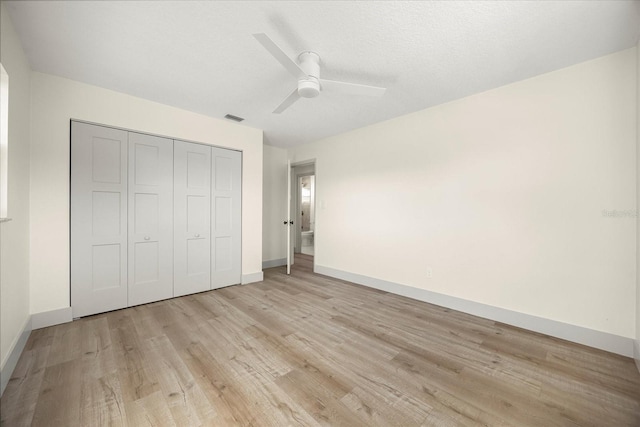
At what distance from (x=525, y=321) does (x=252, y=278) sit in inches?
138

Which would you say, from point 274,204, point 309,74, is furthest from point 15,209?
point 274,204

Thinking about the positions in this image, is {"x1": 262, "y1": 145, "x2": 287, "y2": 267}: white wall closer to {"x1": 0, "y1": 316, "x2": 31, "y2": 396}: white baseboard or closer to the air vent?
the air vent

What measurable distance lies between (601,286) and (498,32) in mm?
2274

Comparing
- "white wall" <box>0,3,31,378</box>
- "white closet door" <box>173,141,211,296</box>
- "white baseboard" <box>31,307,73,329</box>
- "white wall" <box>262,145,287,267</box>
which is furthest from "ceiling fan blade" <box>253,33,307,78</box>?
"white wall" <box>262,145,287,267</box>

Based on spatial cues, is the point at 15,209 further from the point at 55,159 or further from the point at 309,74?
the point at 309,74

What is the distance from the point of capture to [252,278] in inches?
159

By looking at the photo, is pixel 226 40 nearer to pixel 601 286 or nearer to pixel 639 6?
pixel 639 6

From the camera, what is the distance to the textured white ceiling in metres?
1.65

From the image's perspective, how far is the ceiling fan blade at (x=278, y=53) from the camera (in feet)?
5.12

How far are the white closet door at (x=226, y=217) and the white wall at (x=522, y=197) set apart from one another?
2.11 metres

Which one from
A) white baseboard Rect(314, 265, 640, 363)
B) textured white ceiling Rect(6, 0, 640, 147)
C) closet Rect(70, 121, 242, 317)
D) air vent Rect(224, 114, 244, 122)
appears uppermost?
air vent Rect(224, 114, 244, 122)

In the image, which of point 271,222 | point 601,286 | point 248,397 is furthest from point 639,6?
point 271,222

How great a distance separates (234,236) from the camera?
3.88m

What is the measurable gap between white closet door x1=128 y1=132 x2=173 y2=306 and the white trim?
40.0 inches
